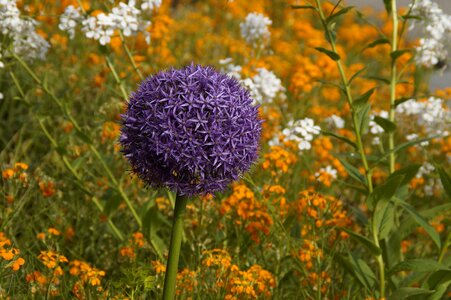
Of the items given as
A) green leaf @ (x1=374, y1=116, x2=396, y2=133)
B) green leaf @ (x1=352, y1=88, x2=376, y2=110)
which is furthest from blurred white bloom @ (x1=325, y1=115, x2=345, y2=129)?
green leaf @ (x1=352, y1=88, x2=376, y2=110)

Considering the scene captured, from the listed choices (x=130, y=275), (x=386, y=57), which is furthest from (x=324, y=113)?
(x=130, y=275)

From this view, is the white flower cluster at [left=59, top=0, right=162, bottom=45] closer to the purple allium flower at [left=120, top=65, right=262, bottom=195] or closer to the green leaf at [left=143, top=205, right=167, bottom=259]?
the green leaf at [left=143, top=205, right=167, bottom=259]

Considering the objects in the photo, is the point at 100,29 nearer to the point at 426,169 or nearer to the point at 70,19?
the point at 70,19

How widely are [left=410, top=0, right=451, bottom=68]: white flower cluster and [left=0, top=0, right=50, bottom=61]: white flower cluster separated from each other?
2.16 m

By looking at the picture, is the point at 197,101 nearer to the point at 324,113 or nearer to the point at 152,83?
the point at 152,83

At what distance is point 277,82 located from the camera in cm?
459

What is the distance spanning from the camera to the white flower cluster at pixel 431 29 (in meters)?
4.21

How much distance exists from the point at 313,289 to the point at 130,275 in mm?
1048

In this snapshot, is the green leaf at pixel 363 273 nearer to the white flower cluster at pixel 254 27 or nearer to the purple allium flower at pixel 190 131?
the purple allium flower at pixel 190 131

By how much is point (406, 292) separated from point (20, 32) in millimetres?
2550

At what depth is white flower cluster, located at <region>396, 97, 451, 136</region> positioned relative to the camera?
187 inches

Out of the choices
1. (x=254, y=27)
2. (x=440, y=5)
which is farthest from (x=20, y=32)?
(x=440, y=5)

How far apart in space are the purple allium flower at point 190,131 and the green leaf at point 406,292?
99cm

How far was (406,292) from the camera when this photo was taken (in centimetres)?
314
